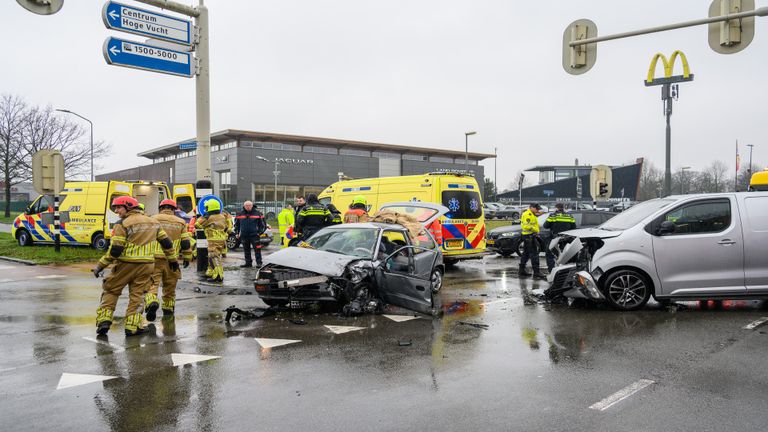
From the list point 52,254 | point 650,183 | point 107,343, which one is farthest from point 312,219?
point 650,183

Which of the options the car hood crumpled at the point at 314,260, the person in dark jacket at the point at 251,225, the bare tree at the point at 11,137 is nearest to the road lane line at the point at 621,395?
the car hood crumpled at the point at 314,260

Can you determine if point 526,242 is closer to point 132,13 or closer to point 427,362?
point 427,362

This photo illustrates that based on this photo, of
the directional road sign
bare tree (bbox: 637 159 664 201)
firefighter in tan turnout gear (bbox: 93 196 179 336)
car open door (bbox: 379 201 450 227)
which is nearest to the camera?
firefighter in tan turnout gear (bbox: 93 196 179 336)

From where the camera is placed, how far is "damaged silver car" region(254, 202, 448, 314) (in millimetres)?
7484

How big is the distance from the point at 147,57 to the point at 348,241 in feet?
20.0

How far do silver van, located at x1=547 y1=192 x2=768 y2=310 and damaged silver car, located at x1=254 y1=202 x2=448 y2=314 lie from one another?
8.35 feet

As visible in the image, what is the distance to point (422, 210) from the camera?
12781 mm

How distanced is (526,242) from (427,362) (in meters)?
7.41

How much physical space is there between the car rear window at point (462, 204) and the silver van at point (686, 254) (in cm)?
588

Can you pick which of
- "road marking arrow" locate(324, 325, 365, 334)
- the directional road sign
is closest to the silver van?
"road marking arrow" locate(324, 325, 365, 334)

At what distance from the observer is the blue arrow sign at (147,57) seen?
10438 millimetres

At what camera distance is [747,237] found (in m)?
7.52

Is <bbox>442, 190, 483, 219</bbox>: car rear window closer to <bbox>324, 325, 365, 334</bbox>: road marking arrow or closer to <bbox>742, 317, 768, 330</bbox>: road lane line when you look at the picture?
<bbox>324, 325, 365, 334</bbox>: road marking arrow

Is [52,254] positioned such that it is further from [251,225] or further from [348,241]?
[348,241]
